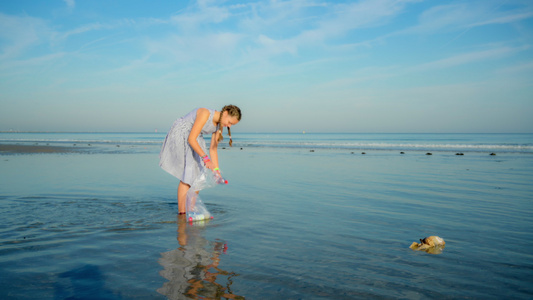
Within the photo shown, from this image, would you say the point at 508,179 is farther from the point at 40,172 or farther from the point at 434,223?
the point at 40,172

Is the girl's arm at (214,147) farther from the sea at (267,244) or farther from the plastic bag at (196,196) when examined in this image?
the sea at (267,244)

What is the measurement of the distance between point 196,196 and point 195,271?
102 inches

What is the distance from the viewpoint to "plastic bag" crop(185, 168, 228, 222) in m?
5.45

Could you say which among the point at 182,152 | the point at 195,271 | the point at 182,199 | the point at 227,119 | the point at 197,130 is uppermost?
the point at 227,119

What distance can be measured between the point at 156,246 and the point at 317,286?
6.36 feet

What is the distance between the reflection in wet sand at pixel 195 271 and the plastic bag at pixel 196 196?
915mm

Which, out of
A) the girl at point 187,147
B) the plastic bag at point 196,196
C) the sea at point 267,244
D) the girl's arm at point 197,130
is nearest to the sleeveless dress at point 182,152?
the girl at point 187,147

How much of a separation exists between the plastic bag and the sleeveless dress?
110 mm

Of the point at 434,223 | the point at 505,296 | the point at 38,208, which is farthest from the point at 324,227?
the point at 38,208

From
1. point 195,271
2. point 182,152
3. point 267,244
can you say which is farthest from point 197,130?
point 195,271

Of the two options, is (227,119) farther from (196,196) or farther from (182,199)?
(182,199)

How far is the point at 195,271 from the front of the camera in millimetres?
3324

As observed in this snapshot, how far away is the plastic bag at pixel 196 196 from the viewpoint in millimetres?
5445

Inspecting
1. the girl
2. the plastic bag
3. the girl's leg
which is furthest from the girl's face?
the girl's leg
